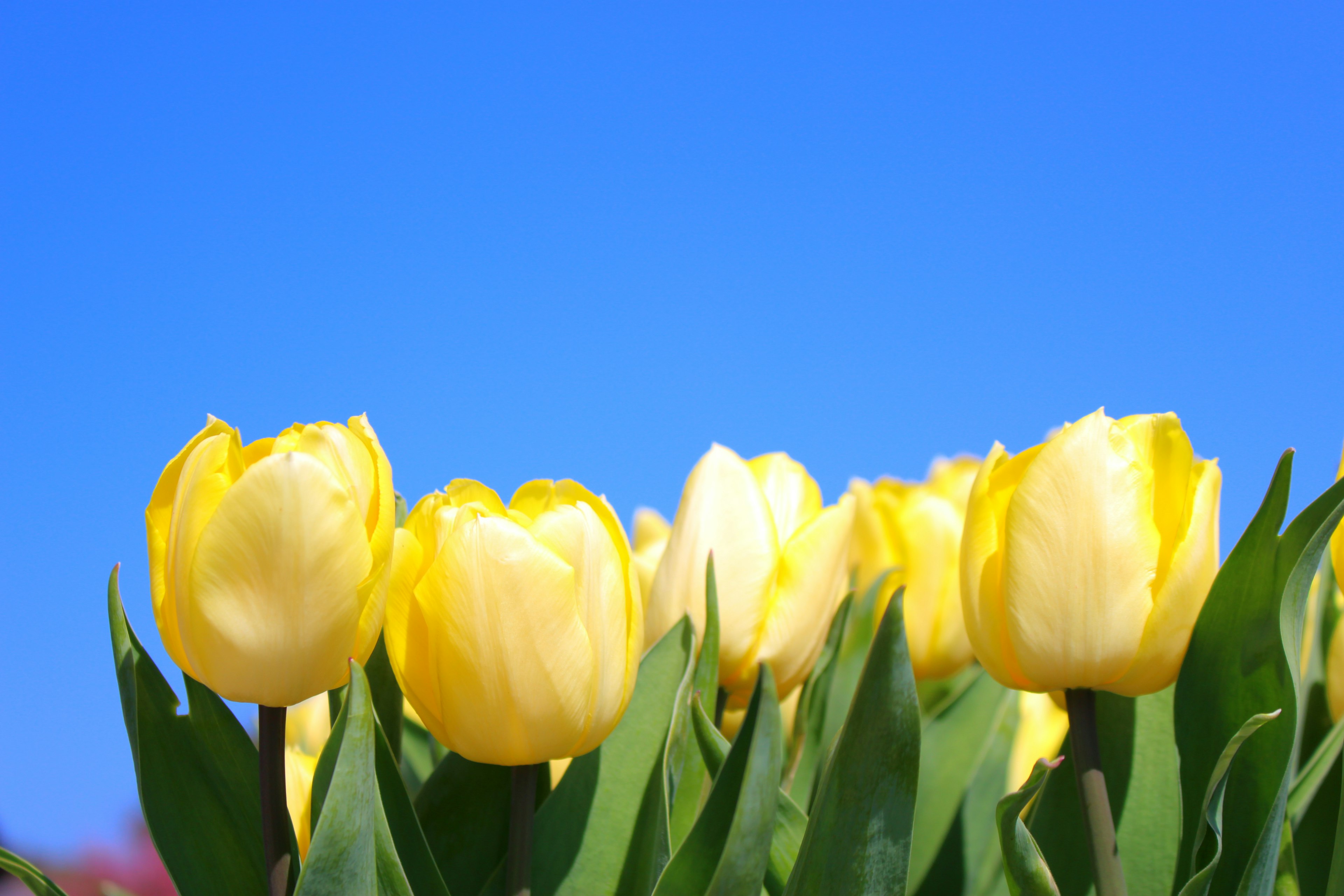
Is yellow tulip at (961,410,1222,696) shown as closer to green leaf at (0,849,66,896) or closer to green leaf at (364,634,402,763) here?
green leaf at (364,634,402,763)

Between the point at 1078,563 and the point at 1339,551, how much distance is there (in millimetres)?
302

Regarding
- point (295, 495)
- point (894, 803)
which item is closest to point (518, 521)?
point (295, 495)

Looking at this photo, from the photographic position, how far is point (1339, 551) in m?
0.82

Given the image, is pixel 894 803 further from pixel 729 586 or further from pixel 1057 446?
pixel 729 586

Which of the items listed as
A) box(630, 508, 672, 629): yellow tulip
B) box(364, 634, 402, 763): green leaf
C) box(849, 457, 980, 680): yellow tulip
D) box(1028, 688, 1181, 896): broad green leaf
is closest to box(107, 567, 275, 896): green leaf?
box(364, 634, 402, 763): green leaf

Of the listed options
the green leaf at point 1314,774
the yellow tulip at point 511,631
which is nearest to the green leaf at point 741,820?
the yellow tulip at point 511,631

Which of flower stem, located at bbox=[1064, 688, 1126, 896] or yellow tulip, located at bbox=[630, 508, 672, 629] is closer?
flower stem, located at bbox=[1064, 688, 1126, 896]

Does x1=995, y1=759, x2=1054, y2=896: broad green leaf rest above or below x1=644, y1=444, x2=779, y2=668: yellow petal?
below

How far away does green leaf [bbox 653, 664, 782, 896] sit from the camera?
1.88 feet

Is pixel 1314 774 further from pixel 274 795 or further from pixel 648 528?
pixel 648 528

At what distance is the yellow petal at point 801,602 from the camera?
0.98 meters

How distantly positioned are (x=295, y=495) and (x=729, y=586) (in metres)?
0.47

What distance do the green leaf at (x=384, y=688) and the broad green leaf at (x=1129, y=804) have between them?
0.56 meters

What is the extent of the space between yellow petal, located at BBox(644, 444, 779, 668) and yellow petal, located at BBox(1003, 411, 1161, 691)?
32 centimetres
